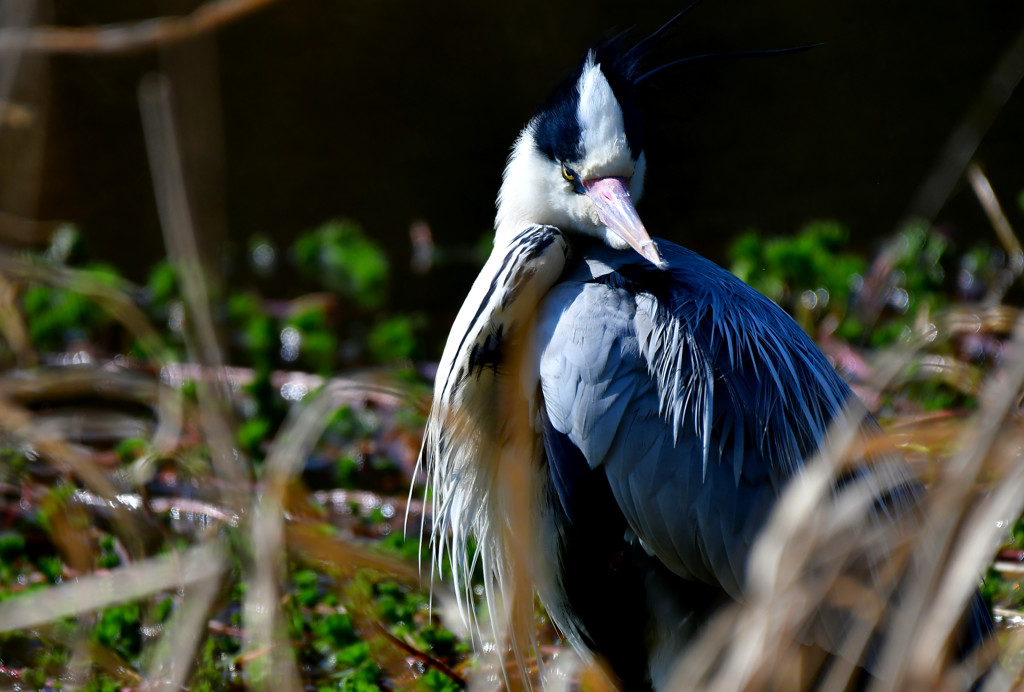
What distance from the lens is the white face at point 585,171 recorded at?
8.07ft

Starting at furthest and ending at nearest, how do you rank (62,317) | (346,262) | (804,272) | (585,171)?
(346,262)
(62,317)
(804,272)
(585,171)

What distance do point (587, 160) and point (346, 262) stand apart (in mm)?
3582

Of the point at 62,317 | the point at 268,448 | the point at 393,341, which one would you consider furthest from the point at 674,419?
the point at 62,317

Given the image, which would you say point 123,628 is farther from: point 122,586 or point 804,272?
point 804,272

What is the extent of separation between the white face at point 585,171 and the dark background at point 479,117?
343cm

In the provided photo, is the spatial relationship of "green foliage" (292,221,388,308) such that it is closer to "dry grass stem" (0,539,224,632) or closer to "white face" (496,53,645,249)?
"white face" (496,53,645,249)

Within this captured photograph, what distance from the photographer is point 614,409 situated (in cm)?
215

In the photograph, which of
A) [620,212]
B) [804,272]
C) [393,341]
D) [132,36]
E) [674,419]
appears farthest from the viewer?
[804,272]

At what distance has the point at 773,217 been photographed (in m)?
6.54

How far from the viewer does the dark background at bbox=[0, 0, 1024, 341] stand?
21.5 ft

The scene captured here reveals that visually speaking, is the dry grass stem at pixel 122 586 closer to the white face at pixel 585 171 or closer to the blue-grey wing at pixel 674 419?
the blue-grey wing at pixel 674 419

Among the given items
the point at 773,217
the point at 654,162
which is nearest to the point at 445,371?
the point at 654,162

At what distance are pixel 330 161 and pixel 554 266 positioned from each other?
16.5 ft

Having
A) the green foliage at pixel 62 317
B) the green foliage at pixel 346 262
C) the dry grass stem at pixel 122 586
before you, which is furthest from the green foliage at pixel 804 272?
the dry grass stem at pixel 122 586
